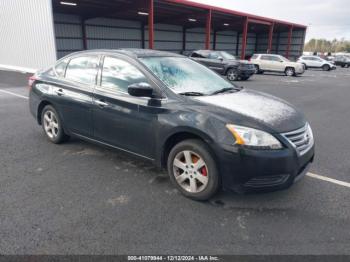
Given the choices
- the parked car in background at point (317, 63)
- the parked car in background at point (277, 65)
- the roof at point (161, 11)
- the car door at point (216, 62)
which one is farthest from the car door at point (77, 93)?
the parked car in background at point (317, 63)

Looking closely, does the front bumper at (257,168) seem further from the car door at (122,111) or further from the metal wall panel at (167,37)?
the metal wall panel at (167,37)

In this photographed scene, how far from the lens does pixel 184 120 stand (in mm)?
2979

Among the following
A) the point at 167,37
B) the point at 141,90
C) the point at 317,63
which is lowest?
the point at 317,63

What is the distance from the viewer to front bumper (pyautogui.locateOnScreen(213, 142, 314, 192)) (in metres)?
2.68

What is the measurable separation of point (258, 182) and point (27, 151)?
11.7 feet

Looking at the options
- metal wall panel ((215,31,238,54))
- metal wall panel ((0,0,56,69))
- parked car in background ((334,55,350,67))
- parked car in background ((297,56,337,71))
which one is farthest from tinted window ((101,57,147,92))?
parked car in background ((334,55,350,67))

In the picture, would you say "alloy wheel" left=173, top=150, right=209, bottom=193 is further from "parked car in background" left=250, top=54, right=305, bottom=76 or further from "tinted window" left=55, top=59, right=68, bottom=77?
"parked car in background" left=250, top=54, right=305, bottom=76

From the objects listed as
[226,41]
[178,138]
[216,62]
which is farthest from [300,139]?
[226,41]

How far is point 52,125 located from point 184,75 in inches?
96.7

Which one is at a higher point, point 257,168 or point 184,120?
point 184,120

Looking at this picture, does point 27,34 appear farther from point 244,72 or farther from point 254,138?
point 254,138

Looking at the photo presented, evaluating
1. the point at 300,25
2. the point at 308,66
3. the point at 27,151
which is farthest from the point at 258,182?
the point at 300,25

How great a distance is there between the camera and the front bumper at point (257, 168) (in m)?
2.68

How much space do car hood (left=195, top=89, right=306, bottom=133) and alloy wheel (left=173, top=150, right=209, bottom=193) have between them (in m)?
0.62
